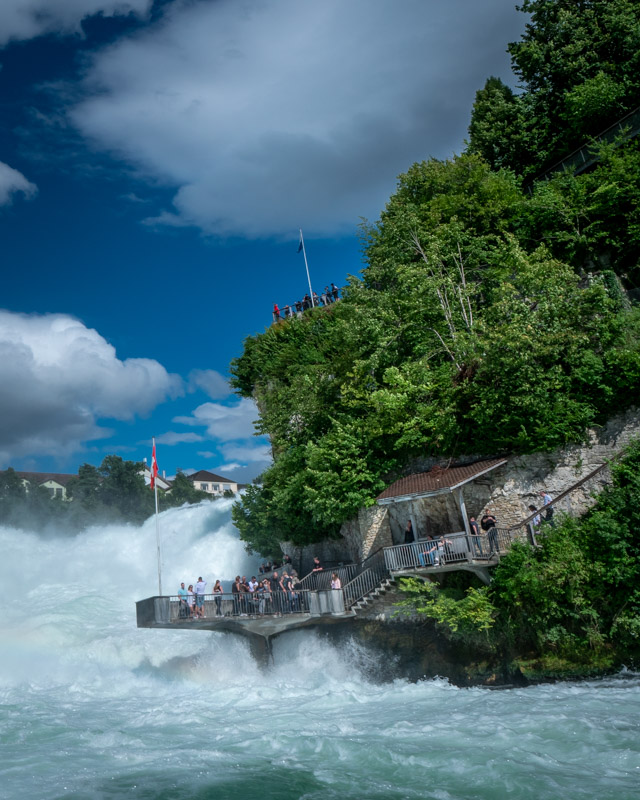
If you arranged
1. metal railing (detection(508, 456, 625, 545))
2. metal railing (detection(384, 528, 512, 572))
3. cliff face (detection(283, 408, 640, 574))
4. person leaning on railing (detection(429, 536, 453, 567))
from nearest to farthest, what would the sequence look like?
metal railing (detection(508, 456, 625, 545)), metal railing (detection(384, 528, 512, 572)), person leaning on railing (detection(429, 536, 453, 567)), cliff face (detection(283, 408, 640, 574))

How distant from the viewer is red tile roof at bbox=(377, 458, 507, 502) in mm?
19562

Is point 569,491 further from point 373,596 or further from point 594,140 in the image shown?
point 594,140

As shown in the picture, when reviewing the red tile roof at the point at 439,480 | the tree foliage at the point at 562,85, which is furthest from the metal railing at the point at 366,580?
the tree foliage at the point at 562,85

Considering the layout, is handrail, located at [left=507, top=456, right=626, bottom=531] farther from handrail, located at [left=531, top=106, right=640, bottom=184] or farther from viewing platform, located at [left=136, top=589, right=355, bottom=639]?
handrail, located at [left=531, top=106, right=640, bottom=184]

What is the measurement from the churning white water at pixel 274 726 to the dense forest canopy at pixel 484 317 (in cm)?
649

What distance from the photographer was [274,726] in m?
15.7

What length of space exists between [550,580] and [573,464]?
399 cm

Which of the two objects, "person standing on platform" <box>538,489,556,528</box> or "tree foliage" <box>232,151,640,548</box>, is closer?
"person standing on platform" <box>538,489,556,528</box>

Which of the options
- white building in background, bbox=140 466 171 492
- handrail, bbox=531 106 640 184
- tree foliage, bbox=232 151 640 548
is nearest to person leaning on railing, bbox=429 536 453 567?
tree foliage, bbox=232 151 640 548

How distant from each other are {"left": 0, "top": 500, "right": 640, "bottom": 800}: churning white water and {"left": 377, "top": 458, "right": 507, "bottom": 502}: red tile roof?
5496 mm

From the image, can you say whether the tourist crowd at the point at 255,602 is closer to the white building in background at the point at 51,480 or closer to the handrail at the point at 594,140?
the handrail at the point at 594,140

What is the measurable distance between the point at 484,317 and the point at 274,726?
15854mm

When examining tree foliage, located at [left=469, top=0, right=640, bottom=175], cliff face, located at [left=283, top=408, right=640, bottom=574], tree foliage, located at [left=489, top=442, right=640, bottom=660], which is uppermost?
tree foliage, located at [left=469, top=0, right=640, bottom=175]

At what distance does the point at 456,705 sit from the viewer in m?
16.3
